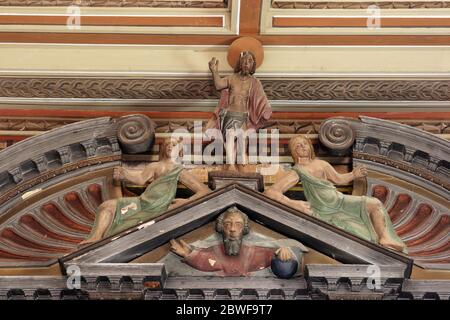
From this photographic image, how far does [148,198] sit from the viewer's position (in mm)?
9000

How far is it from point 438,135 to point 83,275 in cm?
357

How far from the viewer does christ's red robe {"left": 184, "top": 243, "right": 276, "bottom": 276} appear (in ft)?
27.4

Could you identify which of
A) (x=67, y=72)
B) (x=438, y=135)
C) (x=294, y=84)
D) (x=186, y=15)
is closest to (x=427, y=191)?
(x=438, y=135)

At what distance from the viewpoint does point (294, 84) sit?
1025 centimetres

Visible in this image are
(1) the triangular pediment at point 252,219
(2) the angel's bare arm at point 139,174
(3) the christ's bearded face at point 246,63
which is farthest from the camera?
(3) the christ's bearded face at point 246,63

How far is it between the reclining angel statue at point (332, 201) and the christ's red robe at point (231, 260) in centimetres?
51

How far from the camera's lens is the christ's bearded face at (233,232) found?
8414 mm

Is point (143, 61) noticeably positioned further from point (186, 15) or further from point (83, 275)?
point (83, 275)

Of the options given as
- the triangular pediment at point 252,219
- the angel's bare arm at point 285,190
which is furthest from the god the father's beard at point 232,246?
the angel's bare arm at point 285,190

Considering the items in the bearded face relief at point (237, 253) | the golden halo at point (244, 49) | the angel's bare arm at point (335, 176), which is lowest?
the bearded face relief at point (237, 253)

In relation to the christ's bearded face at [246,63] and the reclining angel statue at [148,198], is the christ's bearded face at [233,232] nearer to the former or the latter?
the reclining angel statue at [148,198]

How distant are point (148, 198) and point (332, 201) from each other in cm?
145

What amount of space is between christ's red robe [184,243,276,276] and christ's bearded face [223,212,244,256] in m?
0.05

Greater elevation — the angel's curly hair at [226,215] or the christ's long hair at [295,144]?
the christ's long hair at [295,144]
